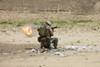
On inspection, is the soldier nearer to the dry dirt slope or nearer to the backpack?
the backpack

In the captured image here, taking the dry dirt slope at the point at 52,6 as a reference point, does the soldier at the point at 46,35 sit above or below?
above

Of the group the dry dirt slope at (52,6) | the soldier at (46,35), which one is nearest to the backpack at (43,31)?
the soldier at (46,35)

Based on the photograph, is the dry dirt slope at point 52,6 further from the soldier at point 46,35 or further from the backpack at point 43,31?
the backpack at point 43,31

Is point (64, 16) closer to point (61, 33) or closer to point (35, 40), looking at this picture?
point (61, 33)

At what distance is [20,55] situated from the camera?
44.1ft

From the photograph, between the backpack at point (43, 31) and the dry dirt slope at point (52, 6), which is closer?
the backpack at point (43, 31)

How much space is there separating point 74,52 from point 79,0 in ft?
105

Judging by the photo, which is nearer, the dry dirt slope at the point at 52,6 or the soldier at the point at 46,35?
the soldier at the point at 46,35

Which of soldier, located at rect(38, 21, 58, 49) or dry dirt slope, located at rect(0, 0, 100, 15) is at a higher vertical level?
soldier, located at rect(38, 21, 58, 49)

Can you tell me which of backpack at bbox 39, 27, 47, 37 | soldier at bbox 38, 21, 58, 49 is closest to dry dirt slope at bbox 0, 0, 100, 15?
soldier at bbox 38, 21, 58, 49

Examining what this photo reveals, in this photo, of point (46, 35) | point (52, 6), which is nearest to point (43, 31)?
point (46, 35)

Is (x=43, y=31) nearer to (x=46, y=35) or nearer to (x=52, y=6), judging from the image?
(x=46, y=35)

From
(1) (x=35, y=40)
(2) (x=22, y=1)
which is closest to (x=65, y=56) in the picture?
(1) (x=35, y=40)

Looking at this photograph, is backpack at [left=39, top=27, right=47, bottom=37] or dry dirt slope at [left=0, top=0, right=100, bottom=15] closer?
backpack at [left=39, top=27, right=47, bottom=37]
